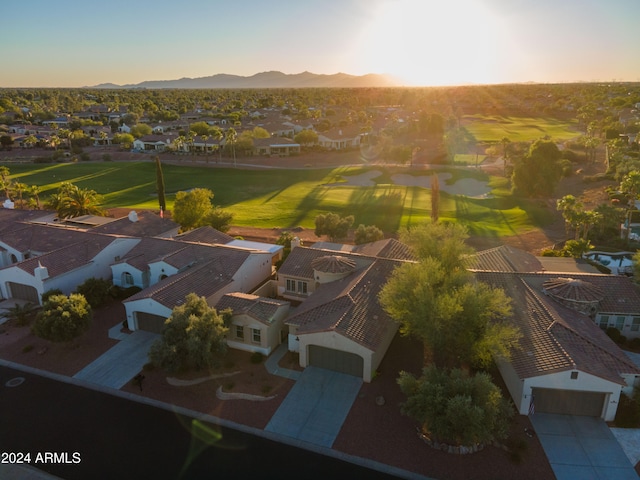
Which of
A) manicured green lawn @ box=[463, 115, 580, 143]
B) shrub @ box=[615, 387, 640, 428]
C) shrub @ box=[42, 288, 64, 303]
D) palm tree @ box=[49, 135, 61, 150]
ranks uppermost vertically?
manicured green lawn @ box=[463, 115, 580, 143]

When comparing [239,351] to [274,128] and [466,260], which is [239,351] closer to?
[466,260]

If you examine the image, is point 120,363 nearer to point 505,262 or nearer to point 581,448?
point 581,448

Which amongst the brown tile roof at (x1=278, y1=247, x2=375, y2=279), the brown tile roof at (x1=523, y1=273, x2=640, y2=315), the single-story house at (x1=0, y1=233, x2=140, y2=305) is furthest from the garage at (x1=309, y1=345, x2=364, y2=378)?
the single-story house at (x1=0, y1=233, x2=140, y2=305)

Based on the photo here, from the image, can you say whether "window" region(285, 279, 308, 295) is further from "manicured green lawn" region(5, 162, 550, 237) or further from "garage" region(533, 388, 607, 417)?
"manicured green lawn" region(5, 162, 550, 237)

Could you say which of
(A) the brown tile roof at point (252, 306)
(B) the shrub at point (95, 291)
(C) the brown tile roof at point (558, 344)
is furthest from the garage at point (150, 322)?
(C) the brown tile roof at point (558, 344)

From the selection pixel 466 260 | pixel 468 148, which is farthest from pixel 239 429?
pixel 468 148

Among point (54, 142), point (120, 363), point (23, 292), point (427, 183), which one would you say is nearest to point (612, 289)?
point (120, 363)
